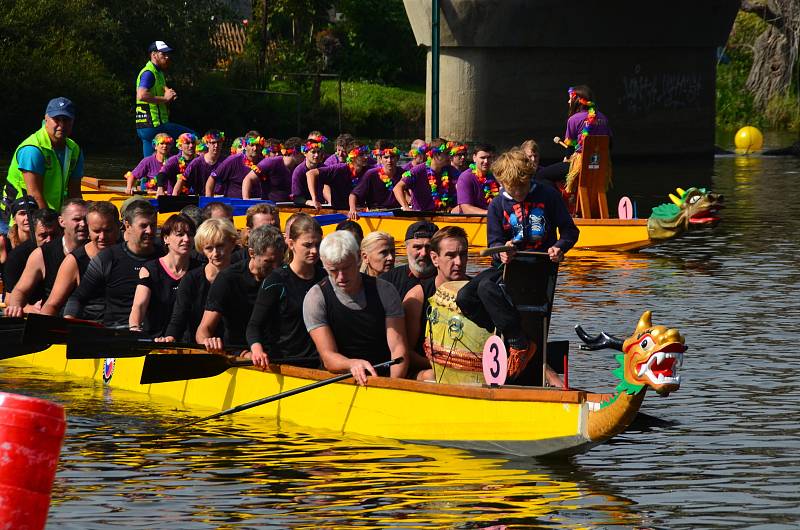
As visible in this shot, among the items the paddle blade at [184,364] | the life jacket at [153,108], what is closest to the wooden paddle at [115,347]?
the paddle blade at [184,364]

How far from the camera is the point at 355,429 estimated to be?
9.80 metres

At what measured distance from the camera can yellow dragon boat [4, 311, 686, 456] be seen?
8.05 meters

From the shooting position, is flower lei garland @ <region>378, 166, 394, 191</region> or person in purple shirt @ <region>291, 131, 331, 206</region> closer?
flower lei garland @ <region>378, 166, 394, 191</region>

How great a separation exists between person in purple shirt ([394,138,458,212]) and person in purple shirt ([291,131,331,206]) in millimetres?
1298

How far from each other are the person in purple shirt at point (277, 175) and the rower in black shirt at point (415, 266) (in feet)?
35.3

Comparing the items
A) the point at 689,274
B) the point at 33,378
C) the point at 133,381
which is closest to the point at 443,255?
the point at 133,381

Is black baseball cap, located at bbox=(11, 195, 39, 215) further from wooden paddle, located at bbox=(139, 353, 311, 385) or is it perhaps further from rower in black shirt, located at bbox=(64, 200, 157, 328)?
wooden paddle, located at bbox=(139, 353, 311, 385)

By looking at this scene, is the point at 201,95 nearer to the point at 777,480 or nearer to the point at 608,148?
the point at 608,148

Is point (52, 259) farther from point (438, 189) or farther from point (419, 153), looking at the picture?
point (419, 153)

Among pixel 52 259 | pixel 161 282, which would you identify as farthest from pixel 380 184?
pixel 161 282

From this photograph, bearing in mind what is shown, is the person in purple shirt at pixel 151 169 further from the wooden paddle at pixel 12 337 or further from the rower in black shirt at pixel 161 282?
the rower in black shirt at pixel 161 282

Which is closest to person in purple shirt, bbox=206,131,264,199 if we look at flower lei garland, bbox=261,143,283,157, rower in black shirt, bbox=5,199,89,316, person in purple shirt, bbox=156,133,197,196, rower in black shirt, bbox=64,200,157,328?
person in purple shirt, bbox=156,133,197,196

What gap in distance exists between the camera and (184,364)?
10234 millimetres

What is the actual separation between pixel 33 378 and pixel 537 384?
4585 mm
